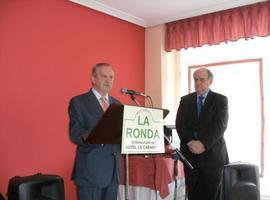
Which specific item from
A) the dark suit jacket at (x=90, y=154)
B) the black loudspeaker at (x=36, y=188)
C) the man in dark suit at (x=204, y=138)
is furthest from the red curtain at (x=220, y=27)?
the black loudspeaker at (x=36, y=188)

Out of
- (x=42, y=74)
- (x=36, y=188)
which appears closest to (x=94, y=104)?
(x=36, y=188)

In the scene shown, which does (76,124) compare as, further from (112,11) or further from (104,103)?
(112,11)

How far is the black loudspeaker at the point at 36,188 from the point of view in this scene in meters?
2.20

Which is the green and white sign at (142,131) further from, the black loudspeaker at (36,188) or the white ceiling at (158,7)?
the white ceiling at (158,7)

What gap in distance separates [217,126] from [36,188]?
144 centimetres

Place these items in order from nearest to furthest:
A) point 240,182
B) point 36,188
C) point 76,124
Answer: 1. point 76,124
2. point 36,188
3. point 240,182

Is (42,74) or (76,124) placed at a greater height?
(42,74)

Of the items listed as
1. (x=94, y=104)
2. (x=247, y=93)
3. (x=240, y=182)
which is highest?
(x=247, y=93)

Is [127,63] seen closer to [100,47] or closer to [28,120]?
[100,47]

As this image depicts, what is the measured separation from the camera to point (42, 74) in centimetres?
317

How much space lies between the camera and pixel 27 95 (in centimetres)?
303

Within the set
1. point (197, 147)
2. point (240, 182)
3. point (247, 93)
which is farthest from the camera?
point (247, 93)

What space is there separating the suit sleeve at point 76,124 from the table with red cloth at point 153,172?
1.11 metres

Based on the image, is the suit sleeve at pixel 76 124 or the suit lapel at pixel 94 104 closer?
the suit sleeve at pixel 76 124
